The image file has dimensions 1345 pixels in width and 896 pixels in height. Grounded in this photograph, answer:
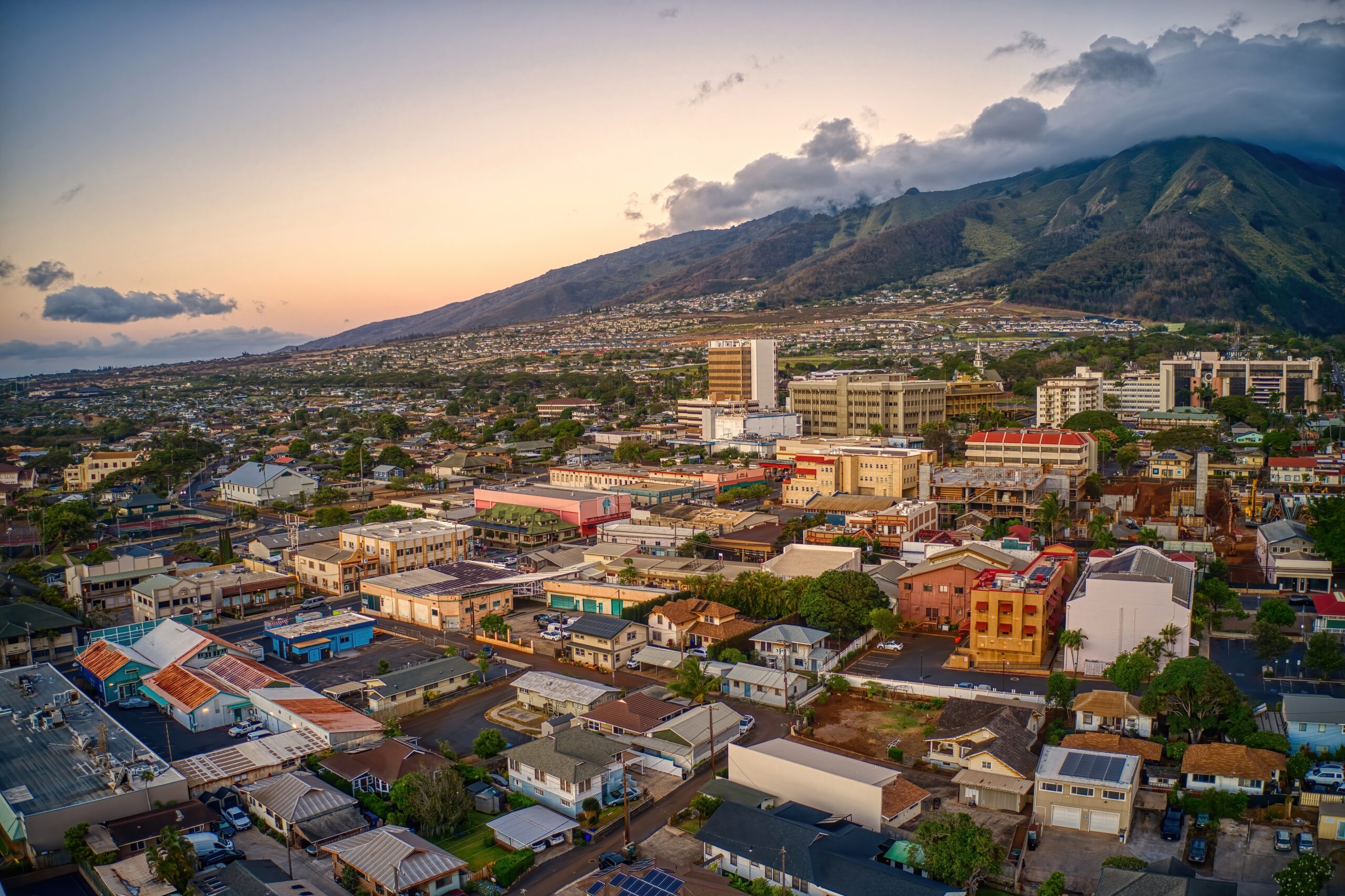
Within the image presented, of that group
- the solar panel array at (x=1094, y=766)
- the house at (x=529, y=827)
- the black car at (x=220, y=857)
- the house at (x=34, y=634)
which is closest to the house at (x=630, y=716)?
the house at (x=529, y=827)

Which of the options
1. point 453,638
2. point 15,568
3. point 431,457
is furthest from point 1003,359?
point 15,568

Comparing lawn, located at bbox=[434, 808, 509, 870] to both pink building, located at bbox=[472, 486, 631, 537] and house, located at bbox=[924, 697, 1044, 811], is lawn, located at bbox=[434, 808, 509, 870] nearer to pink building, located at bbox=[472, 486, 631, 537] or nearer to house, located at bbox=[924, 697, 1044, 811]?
house, located at bbox=[924, 697, 1044, 811]

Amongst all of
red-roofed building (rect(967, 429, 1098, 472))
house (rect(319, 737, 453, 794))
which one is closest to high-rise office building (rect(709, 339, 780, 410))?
red-roofed building (rect(967, 429, 1098, 472))

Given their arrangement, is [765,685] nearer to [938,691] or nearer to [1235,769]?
[938,691]

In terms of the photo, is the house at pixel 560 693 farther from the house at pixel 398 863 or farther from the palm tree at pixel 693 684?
the house at pixel 398 863

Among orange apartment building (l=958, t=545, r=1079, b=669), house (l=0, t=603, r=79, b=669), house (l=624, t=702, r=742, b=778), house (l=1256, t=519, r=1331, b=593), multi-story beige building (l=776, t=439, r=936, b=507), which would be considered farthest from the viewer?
multi-story beige building (l=776, t=439, r=936, b=507)

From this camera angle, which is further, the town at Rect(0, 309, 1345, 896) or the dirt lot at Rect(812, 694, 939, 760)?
the dirt lot at Rect(812, 694, 939, 760)

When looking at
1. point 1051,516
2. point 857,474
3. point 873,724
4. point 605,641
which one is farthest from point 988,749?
point 857,474
